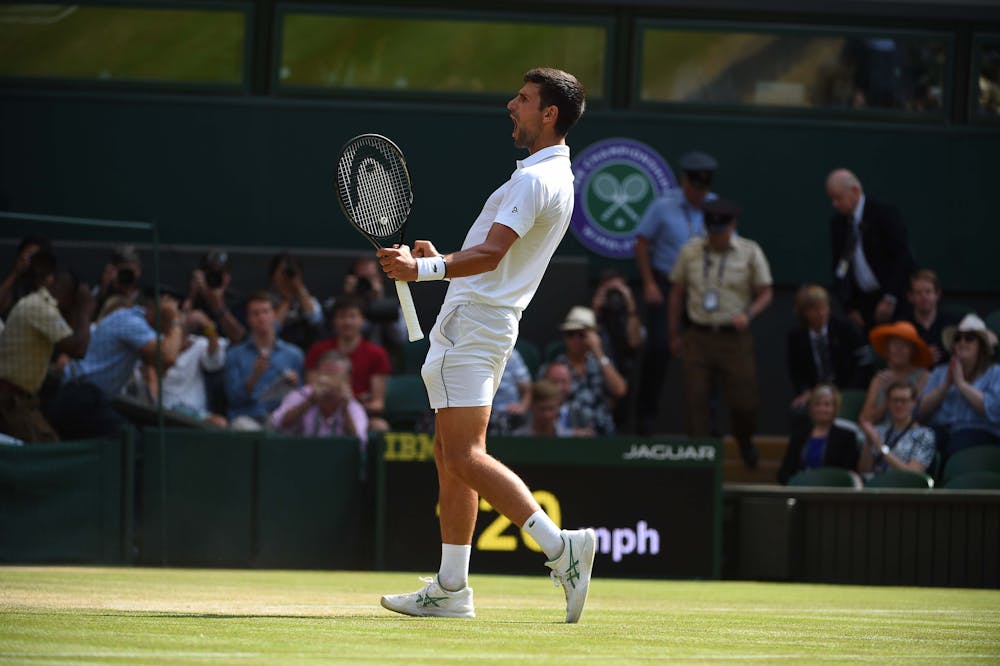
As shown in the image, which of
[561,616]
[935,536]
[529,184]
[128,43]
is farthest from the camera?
[128,43]

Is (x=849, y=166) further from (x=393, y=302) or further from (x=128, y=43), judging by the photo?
(x=128, y=43)

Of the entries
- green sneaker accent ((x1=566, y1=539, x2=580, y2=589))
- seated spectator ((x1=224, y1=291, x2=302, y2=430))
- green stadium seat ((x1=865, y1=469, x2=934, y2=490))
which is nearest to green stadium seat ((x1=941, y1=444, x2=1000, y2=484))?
green stadium seat ((x1=865, y1=469, x2=934, y2=490))

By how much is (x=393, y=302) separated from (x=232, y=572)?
3.28 m

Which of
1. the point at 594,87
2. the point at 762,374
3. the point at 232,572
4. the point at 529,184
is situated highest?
the point at 594,87

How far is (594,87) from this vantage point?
52.2 feet

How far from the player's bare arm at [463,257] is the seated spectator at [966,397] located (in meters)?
6.55

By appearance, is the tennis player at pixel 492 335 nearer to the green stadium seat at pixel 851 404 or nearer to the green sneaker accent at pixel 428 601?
the green sneaker accent at pixel 428 601

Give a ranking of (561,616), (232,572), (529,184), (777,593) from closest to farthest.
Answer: (529,184)
(561,616)
(777,593)
(232,572)

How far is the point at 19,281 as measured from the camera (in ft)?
36.5

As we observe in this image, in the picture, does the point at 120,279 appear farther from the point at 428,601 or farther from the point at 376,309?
the point at 428,601

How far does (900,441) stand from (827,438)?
0.53 m

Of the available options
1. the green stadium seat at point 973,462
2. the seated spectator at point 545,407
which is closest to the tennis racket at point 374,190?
the seated spectator at point 545,407

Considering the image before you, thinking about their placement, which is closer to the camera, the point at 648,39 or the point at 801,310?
the point at 801,310

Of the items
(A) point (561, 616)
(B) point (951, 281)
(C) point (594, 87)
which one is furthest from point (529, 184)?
(B) point (951, 281)
